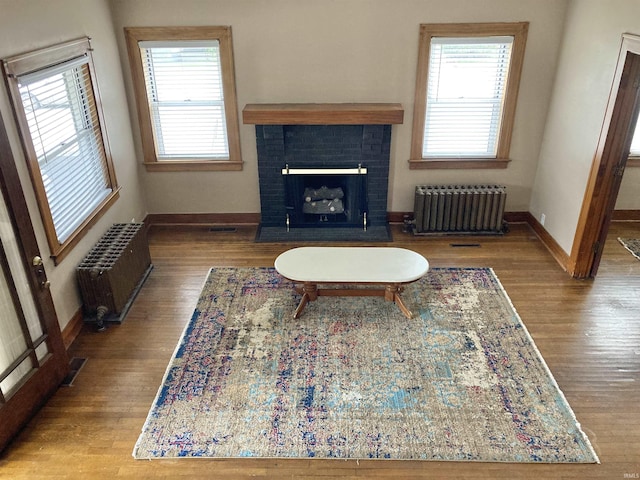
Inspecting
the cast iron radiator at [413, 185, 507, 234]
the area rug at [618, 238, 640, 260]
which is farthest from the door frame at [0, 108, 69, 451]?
the area rug at [618, 238, 640, 260]

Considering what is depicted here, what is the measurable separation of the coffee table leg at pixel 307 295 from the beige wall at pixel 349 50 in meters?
1.85

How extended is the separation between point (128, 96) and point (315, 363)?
11.1 feet

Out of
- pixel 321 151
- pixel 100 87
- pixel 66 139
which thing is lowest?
pixel 321 151

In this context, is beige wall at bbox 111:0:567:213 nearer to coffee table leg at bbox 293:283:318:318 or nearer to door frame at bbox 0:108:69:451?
coffee table leg at bbox 293:283:318:318

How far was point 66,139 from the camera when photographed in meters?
3.94

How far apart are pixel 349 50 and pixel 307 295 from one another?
8.10 ft

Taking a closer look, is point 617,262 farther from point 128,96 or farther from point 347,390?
point 128,96

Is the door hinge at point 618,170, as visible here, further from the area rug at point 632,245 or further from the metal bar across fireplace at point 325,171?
the metal bar across fireplace at point 325,171

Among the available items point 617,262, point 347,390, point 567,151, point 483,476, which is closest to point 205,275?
point 347,390

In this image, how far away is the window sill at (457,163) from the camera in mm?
5418

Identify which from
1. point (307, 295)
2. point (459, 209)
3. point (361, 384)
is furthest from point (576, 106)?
point (361, 384)

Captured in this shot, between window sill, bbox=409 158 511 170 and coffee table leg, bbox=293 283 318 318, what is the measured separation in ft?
6.63

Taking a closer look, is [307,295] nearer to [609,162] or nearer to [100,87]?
[100,87]

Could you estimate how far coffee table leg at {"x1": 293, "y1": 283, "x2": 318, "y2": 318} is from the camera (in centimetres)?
412
